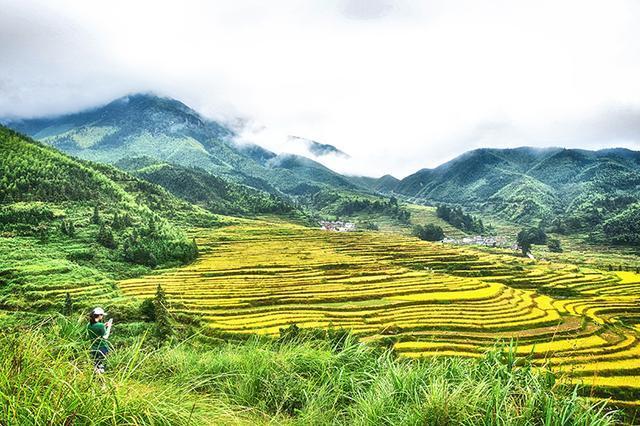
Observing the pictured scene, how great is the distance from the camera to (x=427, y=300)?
44.6m

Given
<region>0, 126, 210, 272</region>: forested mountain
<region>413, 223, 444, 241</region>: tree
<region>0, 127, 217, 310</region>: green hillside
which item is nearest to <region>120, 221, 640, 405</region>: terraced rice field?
<region>0, 127, 217, 310</region>: green hillside

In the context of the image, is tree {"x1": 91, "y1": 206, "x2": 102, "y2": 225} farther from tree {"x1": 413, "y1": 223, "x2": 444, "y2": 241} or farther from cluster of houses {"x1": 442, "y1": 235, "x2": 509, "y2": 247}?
cluster of houses {"x1": 442, "y1": 235, "x2": 509, "y2": 247}

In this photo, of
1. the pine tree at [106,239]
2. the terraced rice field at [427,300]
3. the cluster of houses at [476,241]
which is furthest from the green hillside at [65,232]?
the cluster of houses at [476,241]

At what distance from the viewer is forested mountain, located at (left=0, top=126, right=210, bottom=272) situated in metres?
62.1

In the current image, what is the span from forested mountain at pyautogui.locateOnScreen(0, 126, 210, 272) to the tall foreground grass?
59839 millimetres

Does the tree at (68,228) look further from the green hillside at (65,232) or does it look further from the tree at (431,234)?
the tree at (431,234)

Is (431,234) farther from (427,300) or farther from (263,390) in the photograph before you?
(263,390)

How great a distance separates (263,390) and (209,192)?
163m

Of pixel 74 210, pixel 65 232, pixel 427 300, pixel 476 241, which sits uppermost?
pixel 74 210

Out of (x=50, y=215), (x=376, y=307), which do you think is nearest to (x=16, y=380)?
(x=376, y=307)

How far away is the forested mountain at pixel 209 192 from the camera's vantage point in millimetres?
151375

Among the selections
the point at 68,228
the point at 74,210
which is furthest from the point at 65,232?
the point at 74,210

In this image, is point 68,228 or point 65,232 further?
point 68,228

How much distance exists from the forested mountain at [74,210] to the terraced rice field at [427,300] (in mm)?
7627
